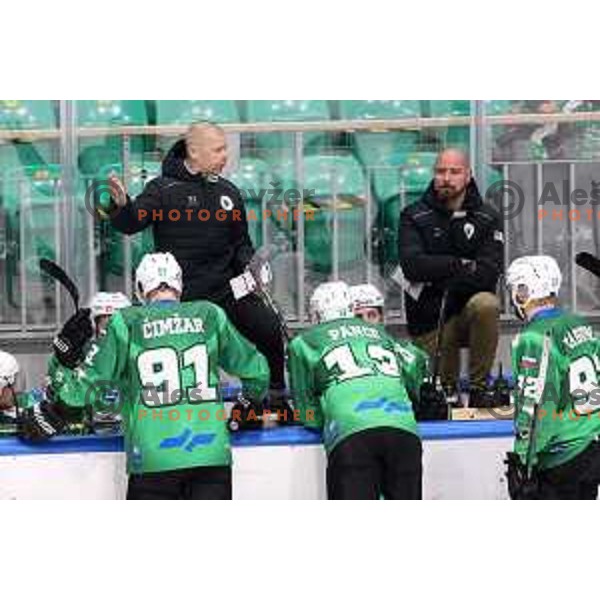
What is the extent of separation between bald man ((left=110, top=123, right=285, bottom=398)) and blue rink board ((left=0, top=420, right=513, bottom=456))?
1.00ft

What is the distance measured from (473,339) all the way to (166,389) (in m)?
1.31

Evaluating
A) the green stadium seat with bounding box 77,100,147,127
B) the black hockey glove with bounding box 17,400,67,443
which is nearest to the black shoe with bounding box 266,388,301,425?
the black hockey glove with bounding box 17,400,67,443

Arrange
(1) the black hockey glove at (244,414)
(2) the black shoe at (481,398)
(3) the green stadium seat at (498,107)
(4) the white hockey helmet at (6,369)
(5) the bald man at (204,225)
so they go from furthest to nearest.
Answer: (3) the green stadium seat at (498,107), (2) the black shoe at (481,398), (5) the bald man at (204,225), (4) the white hockey helmet at (6,369), (1) the black hockey glove at (244,414)

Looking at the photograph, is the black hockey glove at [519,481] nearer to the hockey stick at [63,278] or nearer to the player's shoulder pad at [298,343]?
the player's shoulder pad at [298,343]

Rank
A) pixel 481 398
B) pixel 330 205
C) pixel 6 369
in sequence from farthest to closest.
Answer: pixel 330 205, pixel 481 398, pixel 6 369

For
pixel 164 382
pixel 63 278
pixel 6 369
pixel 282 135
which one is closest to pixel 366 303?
pixel 164 382

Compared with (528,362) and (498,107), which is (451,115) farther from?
(528,362)

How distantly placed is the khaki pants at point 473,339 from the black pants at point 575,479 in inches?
31.6

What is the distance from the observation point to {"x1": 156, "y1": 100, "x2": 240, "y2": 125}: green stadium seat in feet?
18.2

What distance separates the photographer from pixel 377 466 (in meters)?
4.27

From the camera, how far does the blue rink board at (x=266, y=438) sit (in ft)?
14.6

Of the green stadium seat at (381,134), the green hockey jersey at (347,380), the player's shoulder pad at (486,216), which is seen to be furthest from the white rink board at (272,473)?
the green stadium seat at (381,134)

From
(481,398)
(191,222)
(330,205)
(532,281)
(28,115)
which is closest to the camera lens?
(532,281)

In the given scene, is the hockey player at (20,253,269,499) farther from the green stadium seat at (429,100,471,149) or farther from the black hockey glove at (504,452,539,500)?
the green stadium seat at (429,100,471,149)
